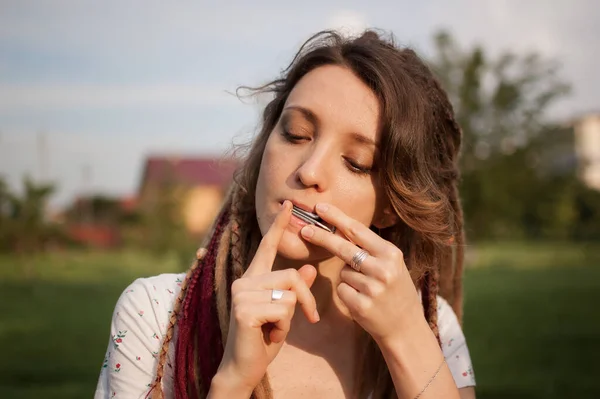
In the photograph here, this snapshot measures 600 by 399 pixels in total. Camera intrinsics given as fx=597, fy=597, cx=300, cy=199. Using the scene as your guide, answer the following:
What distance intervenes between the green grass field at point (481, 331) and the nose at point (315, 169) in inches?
229

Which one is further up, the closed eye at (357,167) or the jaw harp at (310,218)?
the closed eye at (357,167)

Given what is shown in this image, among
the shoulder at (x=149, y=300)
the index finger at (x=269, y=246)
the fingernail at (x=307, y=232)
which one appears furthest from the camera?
the shoulder at (x=149, y=300)

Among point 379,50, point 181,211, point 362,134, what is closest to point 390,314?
point 362,134

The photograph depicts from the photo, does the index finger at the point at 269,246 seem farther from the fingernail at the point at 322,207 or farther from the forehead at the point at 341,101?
the forehead at the point at 341,101

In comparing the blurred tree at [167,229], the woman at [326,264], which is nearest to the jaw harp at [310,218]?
the woman at [326,264]

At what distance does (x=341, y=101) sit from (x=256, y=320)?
103 cm

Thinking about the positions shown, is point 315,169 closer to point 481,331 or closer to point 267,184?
point 267,184

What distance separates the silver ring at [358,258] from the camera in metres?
2.16

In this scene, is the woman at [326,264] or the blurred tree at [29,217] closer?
the woman at [326,264]

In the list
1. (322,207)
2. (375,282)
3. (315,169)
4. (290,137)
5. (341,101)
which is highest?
(341,101)

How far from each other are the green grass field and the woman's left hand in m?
5.69

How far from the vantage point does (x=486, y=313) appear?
12992 millimetres

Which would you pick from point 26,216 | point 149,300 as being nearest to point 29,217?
point 26,216

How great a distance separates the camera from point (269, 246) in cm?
211
